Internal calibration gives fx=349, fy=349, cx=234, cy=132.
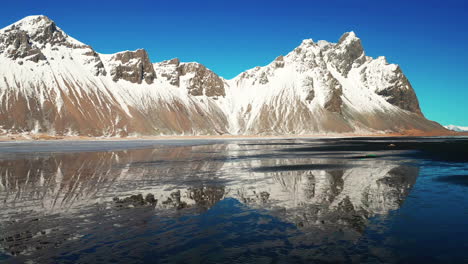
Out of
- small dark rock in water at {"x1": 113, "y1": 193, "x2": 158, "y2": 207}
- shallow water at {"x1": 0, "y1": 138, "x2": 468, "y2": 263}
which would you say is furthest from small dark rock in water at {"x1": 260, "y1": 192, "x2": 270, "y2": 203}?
small dark rock in water at {"x1": 113, "y1": 193, "x2": 158, "y2": 207}

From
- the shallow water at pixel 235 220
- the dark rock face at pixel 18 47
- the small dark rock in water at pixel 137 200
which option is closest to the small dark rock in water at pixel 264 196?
the shallow water at pixel 235 220

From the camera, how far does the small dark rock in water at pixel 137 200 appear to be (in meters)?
18.6

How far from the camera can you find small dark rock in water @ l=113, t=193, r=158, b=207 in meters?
18.6

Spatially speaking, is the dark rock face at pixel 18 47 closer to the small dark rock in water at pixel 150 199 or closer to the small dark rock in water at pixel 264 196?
the small dark rock in water at pixel 150 199

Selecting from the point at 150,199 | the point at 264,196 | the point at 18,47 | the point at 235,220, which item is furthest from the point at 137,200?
the point at 18,47

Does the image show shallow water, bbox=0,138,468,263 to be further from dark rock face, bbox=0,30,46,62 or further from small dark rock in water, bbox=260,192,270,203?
dark rock face, bbox=0,30,46,62

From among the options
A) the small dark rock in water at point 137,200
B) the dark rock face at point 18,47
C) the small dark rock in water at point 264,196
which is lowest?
the small dark rock in water at point 137,200

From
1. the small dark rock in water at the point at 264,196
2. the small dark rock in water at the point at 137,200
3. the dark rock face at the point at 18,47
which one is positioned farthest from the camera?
the dark rock face at the point at 18,47

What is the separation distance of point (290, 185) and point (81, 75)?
19510 centimetres

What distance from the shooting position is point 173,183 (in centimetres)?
2522

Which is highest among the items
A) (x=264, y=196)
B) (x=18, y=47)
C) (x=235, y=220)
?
(x=18, y=47)

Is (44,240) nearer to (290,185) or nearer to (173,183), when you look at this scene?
(173,183)

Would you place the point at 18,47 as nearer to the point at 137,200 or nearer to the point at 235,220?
the point at 137,200

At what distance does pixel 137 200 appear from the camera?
19406mm
